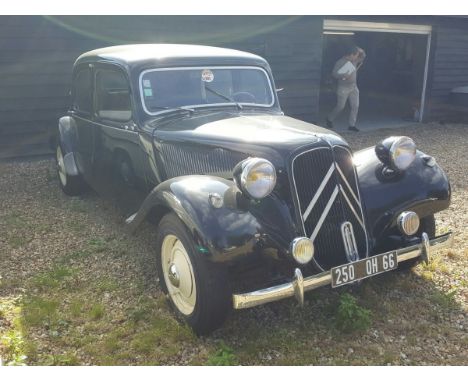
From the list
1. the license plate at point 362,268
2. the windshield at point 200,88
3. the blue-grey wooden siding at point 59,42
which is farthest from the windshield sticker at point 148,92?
the blue-grey wooden siding at point 59,42

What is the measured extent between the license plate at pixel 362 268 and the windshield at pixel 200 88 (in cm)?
179

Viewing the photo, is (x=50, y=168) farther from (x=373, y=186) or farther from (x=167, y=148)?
(x=373, y=186)

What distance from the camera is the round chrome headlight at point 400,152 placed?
3105 millimetres

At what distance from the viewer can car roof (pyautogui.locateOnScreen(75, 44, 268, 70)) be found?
3654 millimetres

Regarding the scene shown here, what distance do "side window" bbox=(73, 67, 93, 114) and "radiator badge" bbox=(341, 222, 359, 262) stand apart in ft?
Result: 9.24

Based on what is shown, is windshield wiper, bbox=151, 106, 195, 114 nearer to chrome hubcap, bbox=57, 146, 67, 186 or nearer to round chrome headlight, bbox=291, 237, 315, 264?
round chrome headlight, bbox=291, 237, 315, 264

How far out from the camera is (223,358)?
2.47 metres

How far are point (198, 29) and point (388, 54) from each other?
861cm

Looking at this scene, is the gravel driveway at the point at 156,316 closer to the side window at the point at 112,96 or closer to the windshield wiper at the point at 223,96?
the side window at the point at 112,96

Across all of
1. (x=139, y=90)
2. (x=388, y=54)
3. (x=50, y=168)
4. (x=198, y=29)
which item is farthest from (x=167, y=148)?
(x=388, y=54)

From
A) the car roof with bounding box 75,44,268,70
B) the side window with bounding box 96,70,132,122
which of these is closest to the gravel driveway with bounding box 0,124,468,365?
the side window with bounding box 96,70,132,122

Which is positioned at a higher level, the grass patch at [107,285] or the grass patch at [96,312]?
the grass patch at [96,312]

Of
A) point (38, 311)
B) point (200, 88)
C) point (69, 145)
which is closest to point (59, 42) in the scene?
point (69, 145)

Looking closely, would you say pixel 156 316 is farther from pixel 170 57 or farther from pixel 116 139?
pixel 170 57
